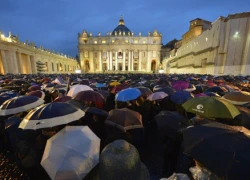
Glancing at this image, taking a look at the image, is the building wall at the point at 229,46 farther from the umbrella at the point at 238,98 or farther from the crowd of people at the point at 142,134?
the umbrella at the point at 238,98

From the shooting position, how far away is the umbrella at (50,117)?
242cm

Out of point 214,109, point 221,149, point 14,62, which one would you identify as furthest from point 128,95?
point 14,62

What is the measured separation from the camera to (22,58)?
120 ft

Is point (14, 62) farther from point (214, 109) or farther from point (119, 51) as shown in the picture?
point (119, 51)

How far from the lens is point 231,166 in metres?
1.36

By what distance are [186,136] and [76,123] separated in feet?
7.67

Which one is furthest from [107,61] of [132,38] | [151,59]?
[151,59]

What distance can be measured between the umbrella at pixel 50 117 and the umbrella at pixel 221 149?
6.55ft

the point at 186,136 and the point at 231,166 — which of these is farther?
the point at 186,136

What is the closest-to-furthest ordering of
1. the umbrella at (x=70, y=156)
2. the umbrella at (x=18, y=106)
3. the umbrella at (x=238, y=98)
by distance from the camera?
the umbrella at (x=70, y=156)
the umbrella at (x=18, y=106)
the umbrella at (x=238, y=98)

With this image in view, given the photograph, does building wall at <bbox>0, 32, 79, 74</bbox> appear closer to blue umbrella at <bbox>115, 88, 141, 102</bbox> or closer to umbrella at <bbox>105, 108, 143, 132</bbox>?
blue umbrella at <bbox>115, 88, 141, 102</bbox>

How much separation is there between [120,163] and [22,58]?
4430cm

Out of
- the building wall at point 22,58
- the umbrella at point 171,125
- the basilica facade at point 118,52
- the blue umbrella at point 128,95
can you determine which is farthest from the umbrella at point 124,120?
the basilica facade at point 118,52

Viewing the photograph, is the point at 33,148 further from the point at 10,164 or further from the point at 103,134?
the point at 10,164
